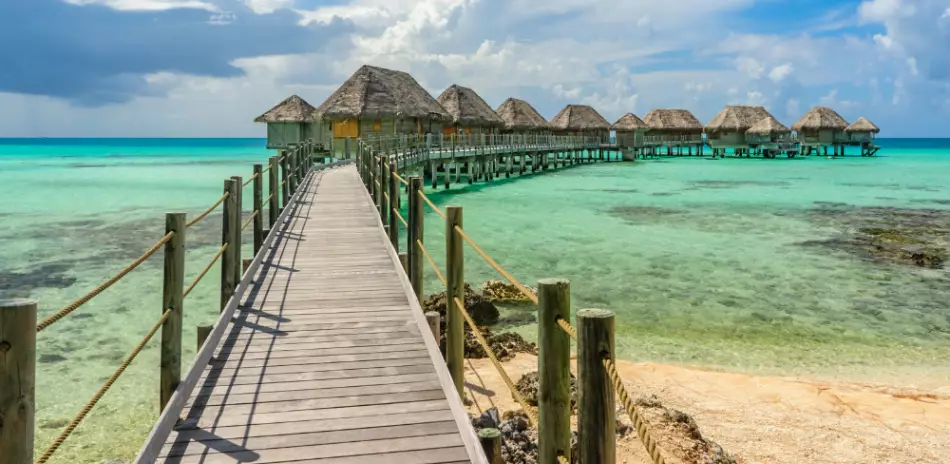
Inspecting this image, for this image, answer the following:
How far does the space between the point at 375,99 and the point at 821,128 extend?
172 ft

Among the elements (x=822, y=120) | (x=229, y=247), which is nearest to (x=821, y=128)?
(x=822, y=120)

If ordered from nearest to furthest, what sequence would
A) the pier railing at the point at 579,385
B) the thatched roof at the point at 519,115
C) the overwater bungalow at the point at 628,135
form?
the pier railing at the point at 579,385 → the thatched roof at the point at 519,115 → the overwater bungalow at the point at 628,135

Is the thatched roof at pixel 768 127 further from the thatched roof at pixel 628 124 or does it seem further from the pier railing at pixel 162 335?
the pier railing at pixel 162 335

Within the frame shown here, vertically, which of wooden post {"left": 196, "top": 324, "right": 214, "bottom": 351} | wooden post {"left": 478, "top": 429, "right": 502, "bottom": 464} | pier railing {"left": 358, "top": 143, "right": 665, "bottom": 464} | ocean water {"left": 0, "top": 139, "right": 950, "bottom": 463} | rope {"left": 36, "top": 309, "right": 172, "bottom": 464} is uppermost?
pier railing {"left": 358, "top": 143, "right": 665, "bottom": 464}

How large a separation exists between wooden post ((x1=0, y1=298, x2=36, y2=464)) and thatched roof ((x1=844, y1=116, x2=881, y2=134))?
7770cm

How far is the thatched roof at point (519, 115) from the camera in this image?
55819 mm

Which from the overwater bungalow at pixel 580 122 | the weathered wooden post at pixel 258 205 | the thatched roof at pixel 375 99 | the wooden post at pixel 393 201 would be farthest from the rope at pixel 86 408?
the overwater bungalow at pixel 580 122

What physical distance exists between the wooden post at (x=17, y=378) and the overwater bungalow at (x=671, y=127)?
71.6 meters

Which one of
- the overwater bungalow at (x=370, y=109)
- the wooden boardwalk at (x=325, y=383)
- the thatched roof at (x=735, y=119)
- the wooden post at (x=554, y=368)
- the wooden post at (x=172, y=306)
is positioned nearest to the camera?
the wooden post at (x=554, y=368)

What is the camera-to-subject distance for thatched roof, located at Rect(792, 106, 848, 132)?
2687 inches

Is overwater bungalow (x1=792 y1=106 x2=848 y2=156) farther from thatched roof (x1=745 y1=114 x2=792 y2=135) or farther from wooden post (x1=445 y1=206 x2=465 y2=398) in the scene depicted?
wooden post (x1=445 y1=206 x2=465 y2=398)

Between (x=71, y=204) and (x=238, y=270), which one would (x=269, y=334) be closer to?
(x=238, y=270)

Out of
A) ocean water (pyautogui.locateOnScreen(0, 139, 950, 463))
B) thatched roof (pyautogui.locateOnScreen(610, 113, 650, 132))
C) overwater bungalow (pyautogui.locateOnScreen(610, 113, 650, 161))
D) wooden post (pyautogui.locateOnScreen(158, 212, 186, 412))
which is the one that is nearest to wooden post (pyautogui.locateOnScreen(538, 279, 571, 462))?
wooden post (pyautogui.locateOnScreen(158, 212, 186, 412))

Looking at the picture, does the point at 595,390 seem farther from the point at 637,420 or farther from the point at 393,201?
the point at 393,201
